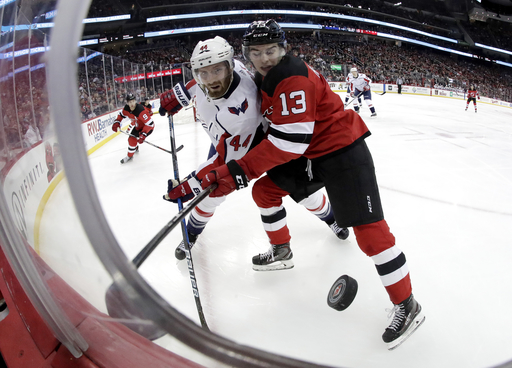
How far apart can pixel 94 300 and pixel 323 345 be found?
107 cm

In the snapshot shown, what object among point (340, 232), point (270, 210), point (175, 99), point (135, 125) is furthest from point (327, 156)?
point (135, 125)

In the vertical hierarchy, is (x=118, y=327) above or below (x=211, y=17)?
below

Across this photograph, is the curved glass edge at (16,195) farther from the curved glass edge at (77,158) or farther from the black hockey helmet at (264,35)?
the black hockey helmet at (264,35)

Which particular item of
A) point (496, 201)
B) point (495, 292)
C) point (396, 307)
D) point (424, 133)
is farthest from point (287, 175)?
point (424, 133)

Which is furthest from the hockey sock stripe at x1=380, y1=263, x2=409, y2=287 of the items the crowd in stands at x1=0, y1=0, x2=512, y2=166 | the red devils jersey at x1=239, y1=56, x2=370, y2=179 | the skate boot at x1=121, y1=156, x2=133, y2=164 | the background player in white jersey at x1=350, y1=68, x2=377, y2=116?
the background player in white jersey at x1=350, y1=68, x2=377, y2=116

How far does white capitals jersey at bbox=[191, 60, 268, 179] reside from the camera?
1.54 metres

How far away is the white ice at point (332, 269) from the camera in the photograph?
122 cm

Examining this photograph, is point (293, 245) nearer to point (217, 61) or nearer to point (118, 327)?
point (217, 61)

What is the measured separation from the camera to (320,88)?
1288 mm

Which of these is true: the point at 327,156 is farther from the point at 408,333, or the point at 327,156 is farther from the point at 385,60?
the point at 385,60

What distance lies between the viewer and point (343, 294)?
4.34ft

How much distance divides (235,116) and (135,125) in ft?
10.7

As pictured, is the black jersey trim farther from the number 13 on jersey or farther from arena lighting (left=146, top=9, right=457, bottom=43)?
arena lighting (left=146, top=9, right=457, bottom=43)

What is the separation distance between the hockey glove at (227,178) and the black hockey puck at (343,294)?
611mm
